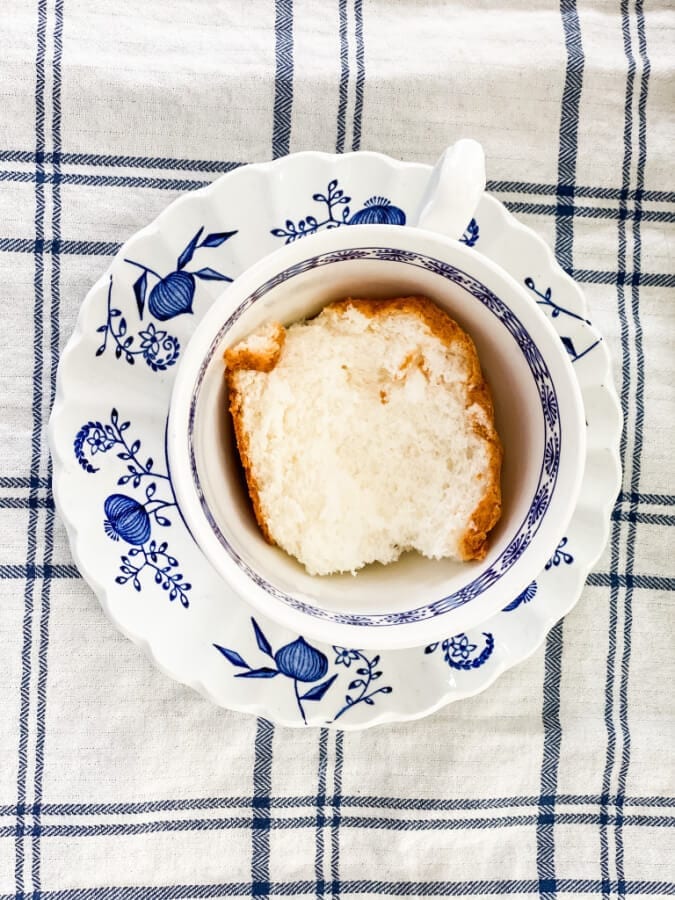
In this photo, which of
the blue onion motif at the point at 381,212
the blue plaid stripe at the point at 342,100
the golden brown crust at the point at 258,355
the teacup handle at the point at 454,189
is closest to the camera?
the teacup handle at the point at 454,189

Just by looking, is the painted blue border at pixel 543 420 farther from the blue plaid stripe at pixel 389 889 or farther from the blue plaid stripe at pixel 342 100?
the blue plaid stripe at pixel 389 889

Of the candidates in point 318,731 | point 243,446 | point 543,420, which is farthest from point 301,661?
point 543,420

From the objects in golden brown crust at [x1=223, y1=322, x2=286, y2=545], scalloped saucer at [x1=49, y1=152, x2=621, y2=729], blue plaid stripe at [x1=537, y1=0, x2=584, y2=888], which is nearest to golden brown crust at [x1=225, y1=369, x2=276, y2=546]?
golden brown crust at [x1=223, y1=322, x2=286, y2=545]

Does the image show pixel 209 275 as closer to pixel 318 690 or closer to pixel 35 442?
pixel 35 442

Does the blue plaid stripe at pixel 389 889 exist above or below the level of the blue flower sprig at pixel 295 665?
below

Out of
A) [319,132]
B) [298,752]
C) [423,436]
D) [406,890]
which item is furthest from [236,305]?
[406,890]

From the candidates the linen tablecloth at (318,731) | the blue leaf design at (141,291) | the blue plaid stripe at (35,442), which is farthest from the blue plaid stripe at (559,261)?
the blue plaid stripe at (35,442)

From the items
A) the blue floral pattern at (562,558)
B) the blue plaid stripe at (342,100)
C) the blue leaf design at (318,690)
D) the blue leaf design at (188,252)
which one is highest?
the blue plaid stripe at (342,100)

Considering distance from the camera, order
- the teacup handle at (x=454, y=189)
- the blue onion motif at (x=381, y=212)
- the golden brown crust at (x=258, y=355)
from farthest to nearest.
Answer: the blue onion motif at (x=381, y=212)
the golden brown crust at (x=258, y=355)
the teacup handle at (x=454, y=189)
